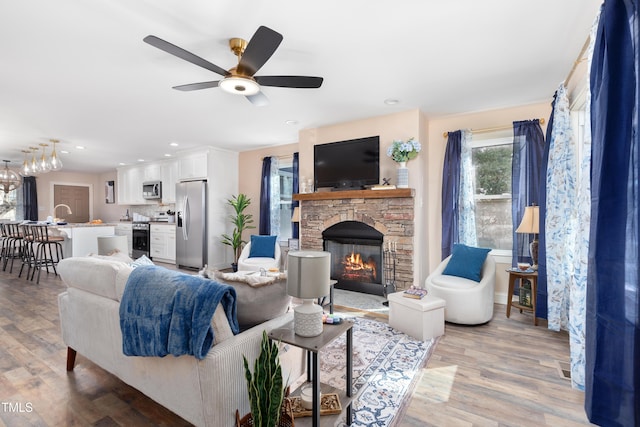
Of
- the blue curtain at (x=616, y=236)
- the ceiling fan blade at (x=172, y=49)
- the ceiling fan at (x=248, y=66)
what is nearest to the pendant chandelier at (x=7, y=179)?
the ceiling fan at (x=248, y=66)

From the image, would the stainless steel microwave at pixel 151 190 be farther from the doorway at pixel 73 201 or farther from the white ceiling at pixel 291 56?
the doorway at pixel 73 201

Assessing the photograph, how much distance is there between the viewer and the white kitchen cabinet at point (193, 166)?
6.33m

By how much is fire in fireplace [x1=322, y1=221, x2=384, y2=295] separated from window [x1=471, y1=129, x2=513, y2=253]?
1432mm

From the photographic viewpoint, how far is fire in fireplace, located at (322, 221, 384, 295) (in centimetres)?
445

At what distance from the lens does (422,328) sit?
113 inches

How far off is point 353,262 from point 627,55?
3805 mm

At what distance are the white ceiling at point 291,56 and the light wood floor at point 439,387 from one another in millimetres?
2519

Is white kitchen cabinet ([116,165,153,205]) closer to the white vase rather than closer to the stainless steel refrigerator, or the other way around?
the stainless steel refrigerator

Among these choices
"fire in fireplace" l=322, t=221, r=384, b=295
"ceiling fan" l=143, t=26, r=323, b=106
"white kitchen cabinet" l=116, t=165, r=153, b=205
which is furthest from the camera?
"white kitchen cabinet" l=116, t=165, r=153, b=205

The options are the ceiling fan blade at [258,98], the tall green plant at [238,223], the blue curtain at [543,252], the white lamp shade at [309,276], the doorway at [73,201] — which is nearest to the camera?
the white lamp shade at [309,276]

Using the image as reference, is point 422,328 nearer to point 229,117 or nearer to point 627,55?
point 627,55

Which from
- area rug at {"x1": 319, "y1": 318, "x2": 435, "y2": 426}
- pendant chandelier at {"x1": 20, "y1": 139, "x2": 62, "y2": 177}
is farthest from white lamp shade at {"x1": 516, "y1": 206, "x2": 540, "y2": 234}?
pendant chandelier at {"x1": 20, "y1": 139, "x2": 62, "y2": 177}

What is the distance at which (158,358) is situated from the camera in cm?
162

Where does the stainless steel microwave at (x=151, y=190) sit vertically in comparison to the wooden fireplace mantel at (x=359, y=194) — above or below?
above
